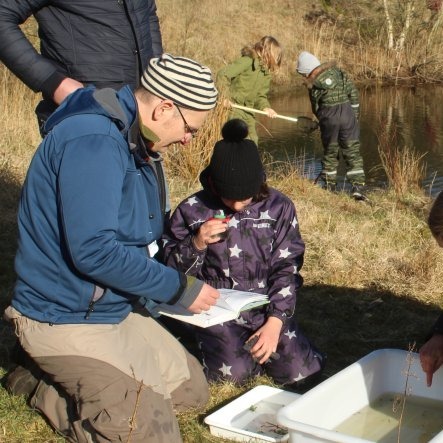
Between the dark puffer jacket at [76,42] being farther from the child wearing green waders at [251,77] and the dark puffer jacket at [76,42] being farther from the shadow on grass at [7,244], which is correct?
the child wearing green waders at [251,77]

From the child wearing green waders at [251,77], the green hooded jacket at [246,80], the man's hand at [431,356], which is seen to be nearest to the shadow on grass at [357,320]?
the man's hand at [431,356]

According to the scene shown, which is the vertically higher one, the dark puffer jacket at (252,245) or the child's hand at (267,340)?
the dark puffer jacket at (252,245)

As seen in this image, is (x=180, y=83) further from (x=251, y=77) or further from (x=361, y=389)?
(x=251, y=77)

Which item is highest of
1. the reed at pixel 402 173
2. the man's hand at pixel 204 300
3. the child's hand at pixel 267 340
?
the man's hand at pixel 204 300

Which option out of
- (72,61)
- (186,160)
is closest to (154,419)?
(72,61)

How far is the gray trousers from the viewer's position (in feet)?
8.49

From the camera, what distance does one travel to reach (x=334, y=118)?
311 inches

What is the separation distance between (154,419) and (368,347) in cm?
142

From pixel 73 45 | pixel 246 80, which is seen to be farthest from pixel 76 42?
pixel 246 80

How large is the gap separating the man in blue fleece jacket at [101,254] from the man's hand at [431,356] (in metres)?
0.79

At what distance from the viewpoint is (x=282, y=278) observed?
134 inches

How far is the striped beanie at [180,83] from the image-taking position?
2621mm

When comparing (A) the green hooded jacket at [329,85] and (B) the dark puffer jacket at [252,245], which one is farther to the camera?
(A) the green hooded jacket at [329,85]

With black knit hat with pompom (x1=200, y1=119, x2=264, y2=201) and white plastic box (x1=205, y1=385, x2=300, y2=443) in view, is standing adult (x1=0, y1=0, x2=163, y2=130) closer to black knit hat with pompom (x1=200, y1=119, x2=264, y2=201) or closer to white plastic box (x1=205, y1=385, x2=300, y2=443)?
black knit hat with pompom (x1=200, y1=119, x2=264, y2=201)
